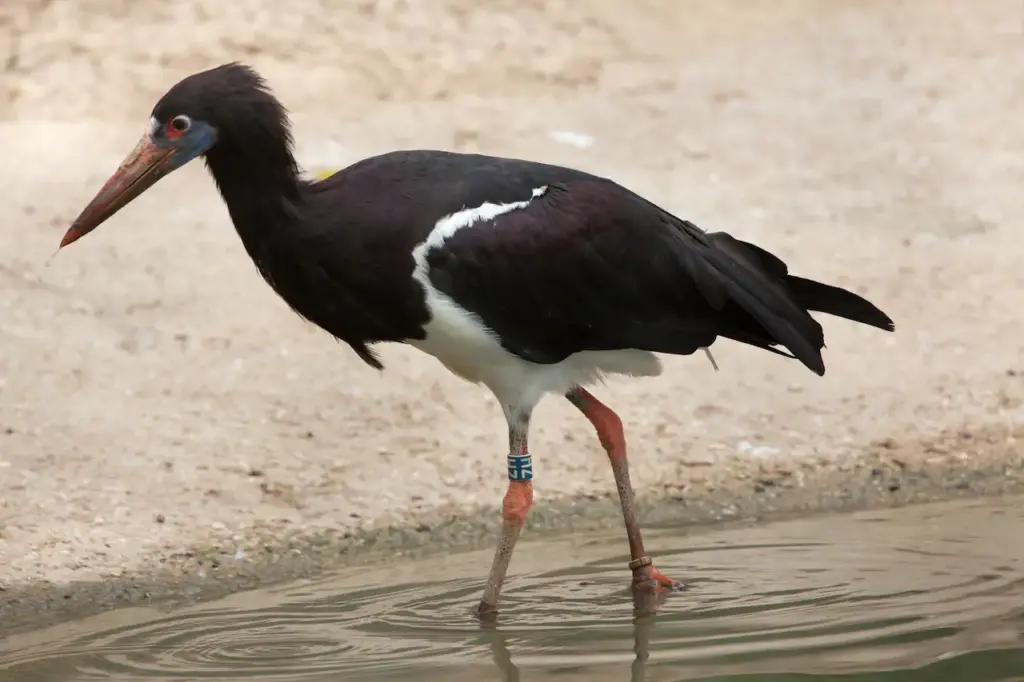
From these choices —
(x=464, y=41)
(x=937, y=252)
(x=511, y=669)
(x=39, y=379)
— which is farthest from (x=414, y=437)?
(x=464, y=41)

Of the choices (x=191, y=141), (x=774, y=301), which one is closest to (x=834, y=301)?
(x=774, y=301)

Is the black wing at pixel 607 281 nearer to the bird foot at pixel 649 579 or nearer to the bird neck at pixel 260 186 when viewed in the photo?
the bird neck at pixel 260 186

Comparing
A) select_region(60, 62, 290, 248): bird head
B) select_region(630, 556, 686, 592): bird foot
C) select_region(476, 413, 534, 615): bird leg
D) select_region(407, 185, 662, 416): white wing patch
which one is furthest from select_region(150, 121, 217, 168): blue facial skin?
select_region(630, 556, 686, 592): bird foot

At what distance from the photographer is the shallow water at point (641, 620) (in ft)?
11.3

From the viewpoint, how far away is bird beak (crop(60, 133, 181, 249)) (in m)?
3.86

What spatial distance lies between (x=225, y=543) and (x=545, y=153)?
3.95 metres

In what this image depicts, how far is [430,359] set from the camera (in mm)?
5984

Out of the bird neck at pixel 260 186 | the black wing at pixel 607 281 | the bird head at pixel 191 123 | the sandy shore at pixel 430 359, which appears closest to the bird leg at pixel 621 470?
the black wing at pixel 607 281

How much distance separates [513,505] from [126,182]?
4.42 ft

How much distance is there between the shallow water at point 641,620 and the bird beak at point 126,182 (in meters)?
1.06

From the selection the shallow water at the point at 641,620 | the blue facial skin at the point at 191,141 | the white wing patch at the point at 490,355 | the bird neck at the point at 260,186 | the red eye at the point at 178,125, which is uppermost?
the red eye at the point at 178,125

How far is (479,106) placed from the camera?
870cm

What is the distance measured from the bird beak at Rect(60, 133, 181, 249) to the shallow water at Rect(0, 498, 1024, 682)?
106 cm

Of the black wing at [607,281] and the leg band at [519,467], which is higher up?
the black wing at [607,281]
